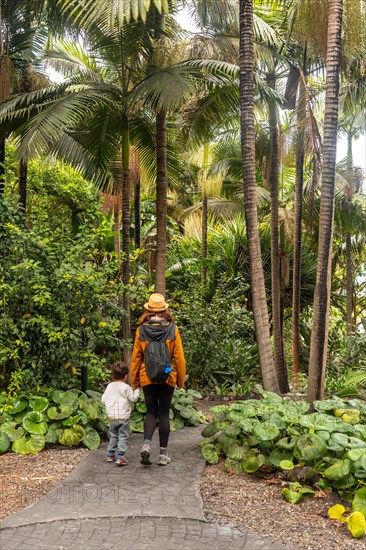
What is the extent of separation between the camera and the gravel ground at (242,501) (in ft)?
15.8

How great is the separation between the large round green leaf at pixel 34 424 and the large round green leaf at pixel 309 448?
2.89 metres

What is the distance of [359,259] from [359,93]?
12.8 m

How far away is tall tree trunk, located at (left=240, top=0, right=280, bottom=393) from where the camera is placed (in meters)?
8.18

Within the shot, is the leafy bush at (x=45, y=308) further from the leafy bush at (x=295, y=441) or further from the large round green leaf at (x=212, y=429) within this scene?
the leafy bush at (x=295, y=441)

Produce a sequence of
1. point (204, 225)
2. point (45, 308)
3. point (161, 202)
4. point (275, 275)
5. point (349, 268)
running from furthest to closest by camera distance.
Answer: point (349, 268) < point (204, 225) < point (275, 275) < point (161, 202) < point (45, 308)

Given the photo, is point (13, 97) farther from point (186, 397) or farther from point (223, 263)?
point (223, 263)

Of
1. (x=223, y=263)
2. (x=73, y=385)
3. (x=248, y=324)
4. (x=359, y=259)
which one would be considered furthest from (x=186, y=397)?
(x=359, y=259)

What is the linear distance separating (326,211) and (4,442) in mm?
4557

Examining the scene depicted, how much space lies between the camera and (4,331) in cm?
759

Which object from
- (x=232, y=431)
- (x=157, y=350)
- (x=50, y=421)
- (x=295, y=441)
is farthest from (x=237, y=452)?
(x=50, y=421)

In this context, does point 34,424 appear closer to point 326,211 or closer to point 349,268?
point 326,211

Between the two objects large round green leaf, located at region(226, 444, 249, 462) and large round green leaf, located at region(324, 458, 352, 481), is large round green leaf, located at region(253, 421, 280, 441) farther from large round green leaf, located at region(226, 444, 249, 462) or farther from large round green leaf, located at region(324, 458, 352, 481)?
large round green leaf, located at region(324, 458, 352, 481)

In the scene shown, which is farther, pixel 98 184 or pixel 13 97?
pixel 98 184

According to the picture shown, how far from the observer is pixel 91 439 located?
716 cm
